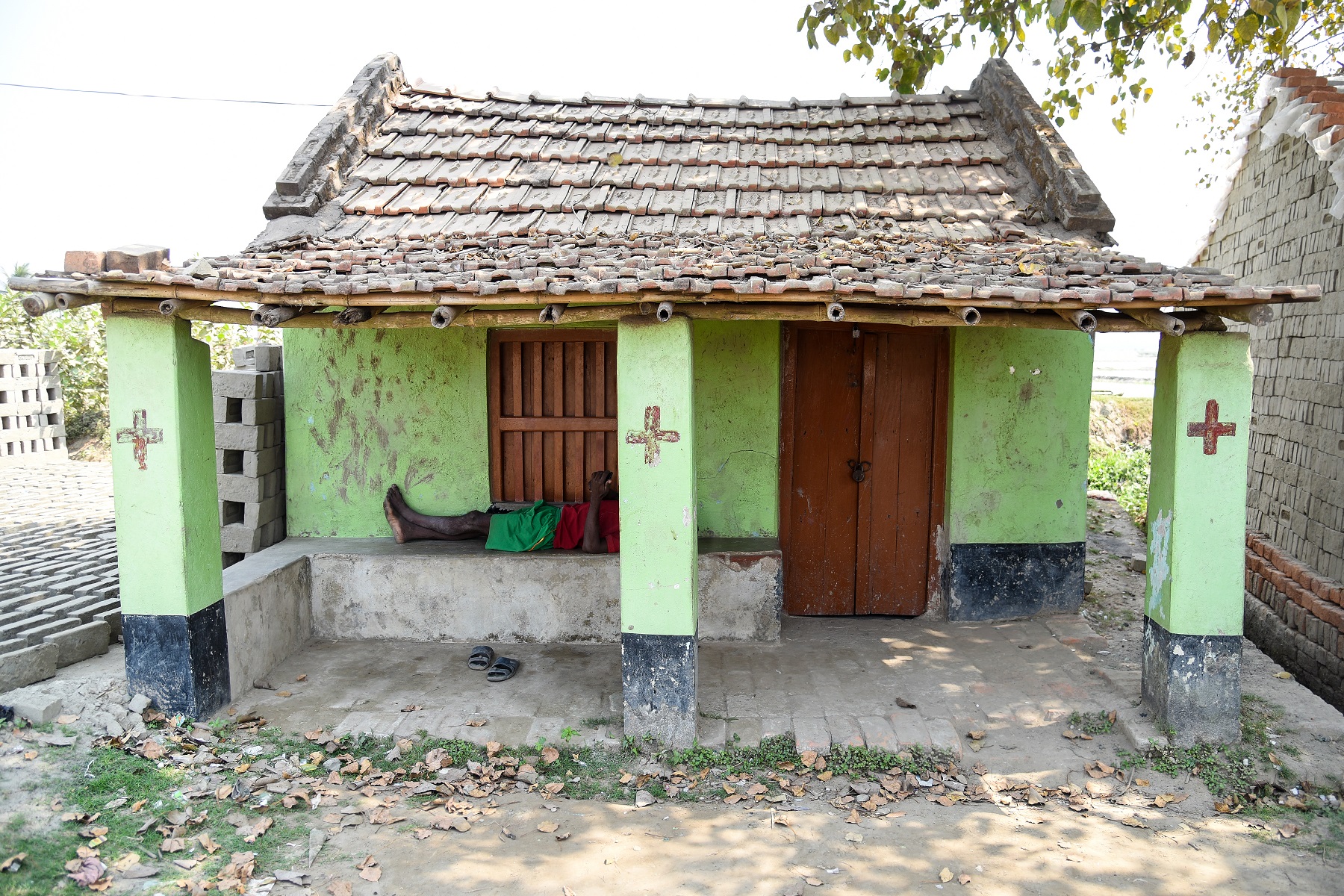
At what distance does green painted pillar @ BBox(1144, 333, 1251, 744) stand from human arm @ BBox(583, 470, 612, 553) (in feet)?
14.0

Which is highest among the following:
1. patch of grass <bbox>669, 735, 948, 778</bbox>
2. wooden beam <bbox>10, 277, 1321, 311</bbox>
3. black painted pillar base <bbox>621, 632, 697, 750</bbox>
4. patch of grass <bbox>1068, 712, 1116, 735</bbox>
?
wooden beam <bbox>10, 277, 1321, 311</bbox>

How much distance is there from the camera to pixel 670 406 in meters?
5.45

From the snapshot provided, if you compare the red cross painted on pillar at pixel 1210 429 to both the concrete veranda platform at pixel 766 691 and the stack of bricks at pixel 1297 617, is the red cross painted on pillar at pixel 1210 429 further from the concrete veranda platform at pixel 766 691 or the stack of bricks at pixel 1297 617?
the stack of bricks at pixel 1297 617

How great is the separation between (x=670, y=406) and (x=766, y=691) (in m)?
2.36

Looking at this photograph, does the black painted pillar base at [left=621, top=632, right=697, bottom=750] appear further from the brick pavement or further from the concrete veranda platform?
the brick pavement

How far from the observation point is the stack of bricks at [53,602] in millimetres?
6207

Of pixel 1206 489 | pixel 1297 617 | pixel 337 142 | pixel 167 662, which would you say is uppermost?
pixel 337 142

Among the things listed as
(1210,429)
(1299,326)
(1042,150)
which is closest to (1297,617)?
(1299,326)

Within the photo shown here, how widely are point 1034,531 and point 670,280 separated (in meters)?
4.58

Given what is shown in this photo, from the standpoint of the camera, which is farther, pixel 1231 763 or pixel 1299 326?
pixel 1299 326

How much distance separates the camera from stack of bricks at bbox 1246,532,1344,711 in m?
6.88

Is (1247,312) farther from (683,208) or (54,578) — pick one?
(54,578)

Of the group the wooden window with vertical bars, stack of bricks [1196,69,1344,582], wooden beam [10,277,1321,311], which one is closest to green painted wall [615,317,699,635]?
wooden beam [10,277,1321,311]

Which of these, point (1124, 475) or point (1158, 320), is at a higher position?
point (1158, 320)
